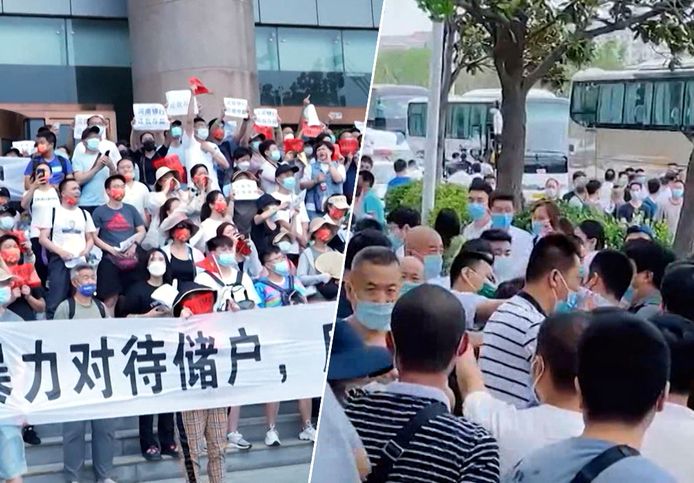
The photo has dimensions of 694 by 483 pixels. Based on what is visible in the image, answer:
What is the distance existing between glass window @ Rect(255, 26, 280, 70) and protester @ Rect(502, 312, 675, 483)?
14.7 meters

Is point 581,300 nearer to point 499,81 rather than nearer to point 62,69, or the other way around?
point 499,81

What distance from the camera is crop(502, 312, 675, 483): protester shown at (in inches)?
59.2

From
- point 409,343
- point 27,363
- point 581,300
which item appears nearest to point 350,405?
point 409,343

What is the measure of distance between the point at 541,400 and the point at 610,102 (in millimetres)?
511

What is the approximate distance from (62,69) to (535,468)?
1434 centimetres

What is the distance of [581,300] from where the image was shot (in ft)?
5.41

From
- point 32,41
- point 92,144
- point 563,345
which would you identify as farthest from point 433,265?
point 32,41

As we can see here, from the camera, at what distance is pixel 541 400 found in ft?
5.23

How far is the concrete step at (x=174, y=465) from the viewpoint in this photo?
587 cm

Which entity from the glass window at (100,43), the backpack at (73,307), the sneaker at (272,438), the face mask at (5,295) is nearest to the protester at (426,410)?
the backpack at (73,307)

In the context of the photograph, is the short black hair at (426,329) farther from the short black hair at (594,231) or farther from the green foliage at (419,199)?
the short black hair at (594,231)

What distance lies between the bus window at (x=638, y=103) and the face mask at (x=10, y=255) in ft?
15.8

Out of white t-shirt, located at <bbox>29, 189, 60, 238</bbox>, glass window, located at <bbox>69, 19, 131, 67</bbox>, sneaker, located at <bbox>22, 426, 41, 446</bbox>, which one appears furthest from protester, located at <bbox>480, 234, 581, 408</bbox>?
glass window, located at <bbox>69, 19, 131, 67</bbox>

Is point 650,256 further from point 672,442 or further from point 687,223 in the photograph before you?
point 672,442
